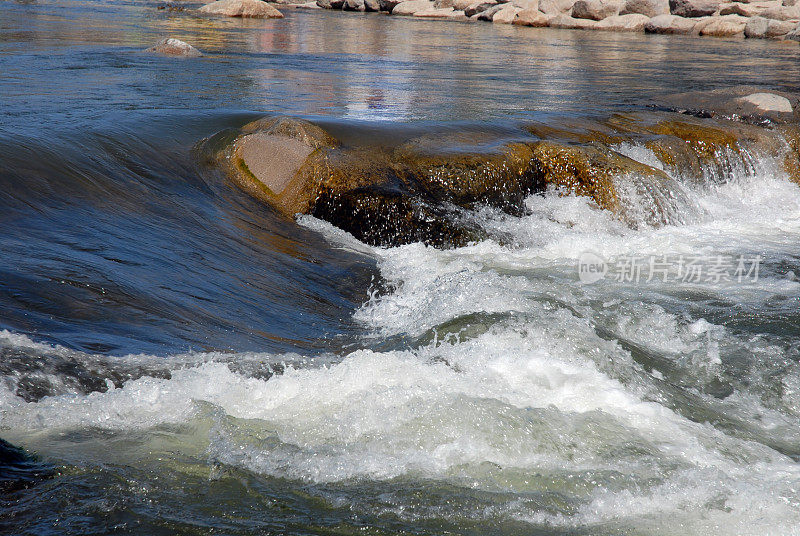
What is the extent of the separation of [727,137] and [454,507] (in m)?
7.40

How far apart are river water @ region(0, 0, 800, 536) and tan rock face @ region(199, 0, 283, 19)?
20726 millimetres

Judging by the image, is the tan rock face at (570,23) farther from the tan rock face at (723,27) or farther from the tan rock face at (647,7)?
the tan rock face at (723,27)

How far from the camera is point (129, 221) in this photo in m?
4.68

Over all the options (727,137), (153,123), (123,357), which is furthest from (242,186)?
(727,137)

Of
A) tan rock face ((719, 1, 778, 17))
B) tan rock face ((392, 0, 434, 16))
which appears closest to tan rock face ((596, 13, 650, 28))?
tan rock face ((719, 1, 778, 17))

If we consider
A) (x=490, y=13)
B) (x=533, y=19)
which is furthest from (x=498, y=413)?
(x=490, y=13)

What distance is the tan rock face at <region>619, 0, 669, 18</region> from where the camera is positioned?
2866 cm

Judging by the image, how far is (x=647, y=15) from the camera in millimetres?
28828

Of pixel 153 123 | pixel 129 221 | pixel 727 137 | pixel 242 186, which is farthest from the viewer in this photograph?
pixel 727 137

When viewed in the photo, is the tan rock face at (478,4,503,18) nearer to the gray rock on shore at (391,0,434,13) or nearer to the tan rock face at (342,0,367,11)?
the gray rock on shore at (391,0,434,13)

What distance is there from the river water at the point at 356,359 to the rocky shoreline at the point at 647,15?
818 inches

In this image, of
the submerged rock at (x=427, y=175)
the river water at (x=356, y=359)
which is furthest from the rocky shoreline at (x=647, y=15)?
the submerged rock at (x=427, y=175)

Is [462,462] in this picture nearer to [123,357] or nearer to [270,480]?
[270,480]

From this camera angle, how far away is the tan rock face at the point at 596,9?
94.2 feet
